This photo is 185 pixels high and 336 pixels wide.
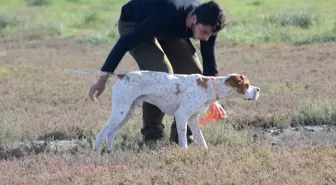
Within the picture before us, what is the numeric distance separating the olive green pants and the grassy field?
0.92 ft

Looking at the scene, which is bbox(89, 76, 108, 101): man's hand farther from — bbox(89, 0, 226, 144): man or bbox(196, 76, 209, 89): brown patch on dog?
bbox(196, 76, 209, 89): brown patch on dog

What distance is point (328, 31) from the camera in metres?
25.6

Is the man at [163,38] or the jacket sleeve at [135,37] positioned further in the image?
the jacket sleeve at [135,37]

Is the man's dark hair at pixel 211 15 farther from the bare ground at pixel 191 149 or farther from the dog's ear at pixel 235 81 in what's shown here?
the bare ground at pixel 191 149

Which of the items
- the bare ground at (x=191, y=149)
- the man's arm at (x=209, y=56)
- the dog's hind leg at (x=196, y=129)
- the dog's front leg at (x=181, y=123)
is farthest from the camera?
the man's arm at (x=209, y=56)

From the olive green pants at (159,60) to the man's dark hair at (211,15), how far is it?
34.9 inches

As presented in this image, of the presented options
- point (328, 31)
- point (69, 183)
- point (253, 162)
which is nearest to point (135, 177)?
point (69, 183)

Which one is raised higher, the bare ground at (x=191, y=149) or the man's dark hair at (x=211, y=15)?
the man's dark hair at (x=211, y=15)

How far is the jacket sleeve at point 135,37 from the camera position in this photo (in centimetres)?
728

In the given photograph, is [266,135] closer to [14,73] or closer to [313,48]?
[14,73]

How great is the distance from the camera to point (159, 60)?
786 centimetres

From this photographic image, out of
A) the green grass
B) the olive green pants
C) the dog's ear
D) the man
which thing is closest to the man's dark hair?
the man

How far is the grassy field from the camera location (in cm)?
629

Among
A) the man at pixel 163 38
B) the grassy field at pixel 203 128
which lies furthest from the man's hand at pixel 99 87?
the grassy field at pixel 203 128
